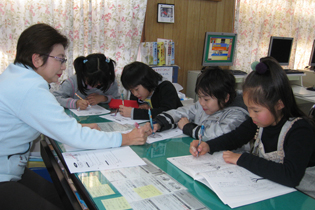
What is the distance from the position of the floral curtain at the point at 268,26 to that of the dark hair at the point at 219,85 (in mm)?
2795

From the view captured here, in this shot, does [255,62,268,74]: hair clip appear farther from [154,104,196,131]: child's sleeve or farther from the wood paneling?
the wood paneling

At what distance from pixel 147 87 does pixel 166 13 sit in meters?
1.84

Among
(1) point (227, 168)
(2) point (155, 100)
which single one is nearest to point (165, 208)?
(1) point (227, 168)

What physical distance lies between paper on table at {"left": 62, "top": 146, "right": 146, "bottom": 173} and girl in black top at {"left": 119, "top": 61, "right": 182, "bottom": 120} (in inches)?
24.2

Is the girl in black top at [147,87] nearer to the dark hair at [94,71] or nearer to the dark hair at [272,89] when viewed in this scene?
the dark hair at [94,71]

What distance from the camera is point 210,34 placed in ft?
11.2

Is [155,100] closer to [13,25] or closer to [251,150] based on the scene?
[251,150]

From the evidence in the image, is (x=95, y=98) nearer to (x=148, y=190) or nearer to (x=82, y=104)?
(x=82, y=104)

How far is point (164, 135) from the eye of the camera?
1365 millimetres

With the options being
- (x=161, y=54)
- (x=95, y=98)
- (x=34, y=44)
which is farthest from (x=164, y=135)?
(x=161, y=54)

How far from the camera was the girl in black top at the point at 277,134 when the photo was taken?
2.83ft

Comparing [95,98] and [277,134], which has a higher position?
[277,134]

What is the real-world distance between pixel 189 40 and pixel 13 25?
224cm

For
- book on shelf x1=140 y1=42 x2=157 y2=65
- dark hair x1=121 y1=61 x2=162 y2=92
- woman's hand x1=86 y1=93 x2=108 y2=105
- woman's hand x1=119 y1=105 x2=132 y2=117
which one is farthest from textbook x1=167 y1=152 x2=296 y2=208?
book on shelf x1=140 y1=42 x2=157 y2=65
